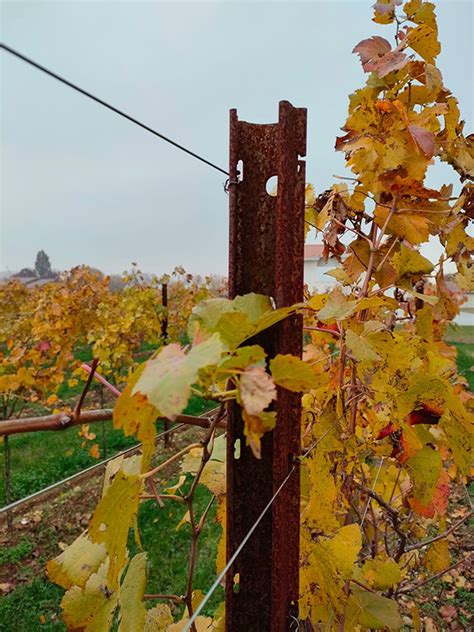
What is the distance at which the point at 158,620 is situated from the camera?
1.03m

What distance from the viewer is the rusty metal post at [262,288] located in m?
0.81

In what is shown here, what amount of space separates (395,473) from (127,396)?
5.44 feet

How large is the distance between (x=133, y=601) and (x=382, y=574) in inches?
29.0

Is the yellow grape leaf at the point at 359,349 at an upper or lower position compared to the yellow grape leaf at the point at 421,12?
lower

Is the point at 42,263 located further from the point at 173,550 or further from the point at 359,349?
the point at 359,349

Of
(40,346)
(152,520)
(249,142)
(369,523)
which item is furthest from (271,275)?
(40,346)

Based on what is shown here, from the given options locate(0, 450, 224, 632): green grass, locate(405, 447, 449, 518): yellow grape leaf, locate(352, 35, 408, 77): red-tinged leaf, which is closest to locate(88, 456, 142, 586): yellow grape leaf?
locate(405, 447, 449, 518): yellow grape leaf

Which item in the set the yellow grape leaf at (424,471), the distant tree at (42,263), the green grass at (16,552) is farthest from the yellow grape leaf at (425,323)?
the distant tree at (42,263)

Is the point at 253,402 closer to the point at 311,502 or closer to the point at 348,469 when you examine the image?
the point at 311,502

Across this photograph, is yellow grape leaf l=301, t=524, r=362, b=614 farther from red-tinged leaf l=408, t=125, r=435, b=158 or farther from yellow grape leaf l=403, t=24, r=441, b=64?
yellow grape leaf l=403, t=24, r=441, b=64

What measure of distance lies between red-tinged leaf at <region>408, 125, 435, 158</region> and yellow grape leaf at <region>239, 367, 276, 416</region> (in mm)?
870

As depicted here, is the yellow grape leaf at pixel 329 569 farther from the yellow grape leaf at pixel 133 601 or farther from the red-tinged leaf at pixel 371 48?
the red-tinged leaf at pixel 371 48

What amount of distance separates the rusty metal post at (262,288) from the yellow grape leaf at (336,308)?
0.11 metres

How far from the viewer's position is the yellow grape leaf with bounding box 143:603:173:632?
1.02 meters
